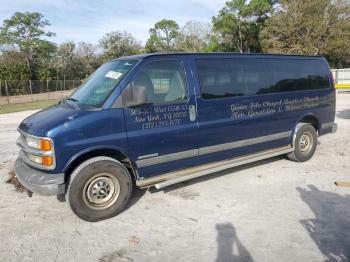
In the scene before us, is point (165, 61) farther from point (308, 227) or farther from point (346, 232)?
point (346, 232)

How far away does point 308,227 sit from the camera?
4156 mm

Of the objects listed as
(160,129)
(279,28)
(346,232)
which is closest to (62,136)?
(160,129)

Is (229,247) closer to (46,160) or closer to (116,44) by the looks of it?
(46,160)

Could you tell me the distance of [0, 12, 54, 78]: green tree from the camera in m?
54.6

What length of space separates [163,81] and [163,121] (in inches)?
23.7

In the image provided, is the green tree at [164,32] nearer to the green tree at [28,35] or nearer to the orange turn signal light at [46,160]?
the green tree at [28,35]

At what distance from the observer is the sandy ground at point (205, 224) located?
12.1 feet

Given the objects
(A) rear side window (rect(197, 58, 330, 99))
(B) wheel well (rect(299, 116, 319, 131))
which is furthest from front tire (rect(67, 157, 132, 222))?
(B) wheel well (rect(299, 116, 319, 131))

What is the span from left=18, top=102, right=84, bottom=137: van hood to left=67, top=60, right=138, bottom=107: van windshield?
255 mm

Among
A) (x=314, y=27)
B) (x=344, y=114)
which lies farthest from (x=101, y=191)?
(x=314, y=27)

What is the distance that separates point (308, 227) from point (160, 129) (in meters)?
2.35

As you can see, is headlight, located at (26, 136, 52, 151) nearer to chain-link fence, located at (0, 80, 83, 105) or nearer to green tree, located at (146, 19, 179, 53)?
chain-link fence, located at (0, 80, 83, 105)

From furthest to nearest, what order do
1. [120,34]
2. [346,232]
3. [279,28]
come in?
[120,34] < [279,28] < [346,232]

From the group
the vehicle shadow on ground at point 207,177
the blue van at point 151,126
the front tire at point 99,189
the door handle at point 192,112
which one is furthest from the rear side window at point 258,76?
the front tire at point 99,189
